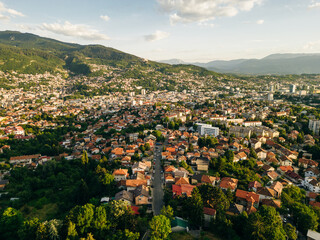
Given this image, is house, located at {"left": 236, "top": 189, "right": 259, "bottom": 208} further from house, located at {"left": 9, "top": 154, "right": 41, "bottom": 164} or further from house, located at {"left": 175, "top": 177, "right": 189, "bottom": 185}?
house, located at {"left": 9, "top": 154, "right": 41, "bottom": 164}

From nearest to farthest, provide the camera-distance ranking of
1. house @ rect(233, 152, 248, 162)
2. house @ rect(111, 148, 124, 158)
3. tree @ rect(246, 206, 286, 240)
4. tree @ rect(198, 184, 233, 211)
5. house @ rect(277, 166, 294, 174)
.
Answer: tree @ rect(246, 206, 286, 240)
tree @ rect(198, 184, 233, 211)
house @ rect(277, 166, 294, 174)
house @ rect(233, 152, 248, 162)
house @ rect(111, 148, 124, 158)

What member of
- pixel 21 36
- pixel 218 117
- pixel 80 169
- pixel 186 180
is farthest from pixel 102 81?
→ pixel 21 36

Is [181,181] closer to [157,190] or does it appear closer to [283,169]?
[157,190]

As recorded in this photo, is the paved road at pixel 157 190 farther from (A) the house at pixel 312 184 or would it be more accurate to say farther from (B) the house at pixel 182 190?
(A) the house at pixel 312 184

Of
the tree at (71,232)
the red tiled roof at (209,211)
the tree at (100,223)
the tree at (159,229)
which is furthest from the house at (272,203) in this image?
the tree at (71,232)

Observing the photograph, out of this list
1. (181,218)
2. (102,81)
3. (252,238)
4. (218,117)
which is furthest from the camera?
(102,81)

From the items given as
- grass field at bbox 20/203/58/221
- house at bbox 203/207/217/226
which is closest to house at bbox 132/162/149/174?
grass field at bbox 20/203/58/221

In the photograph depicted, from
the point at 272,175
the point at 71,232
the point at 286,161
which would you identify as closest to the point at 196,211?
the point at 71,232

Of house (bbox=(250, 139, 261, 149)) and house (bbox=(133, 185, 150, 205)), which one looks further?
house (bbox=(250, 139, 261, 149))

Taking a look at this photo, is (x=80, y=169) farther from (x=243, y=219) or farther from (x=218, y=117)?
(x=218, y=117)
